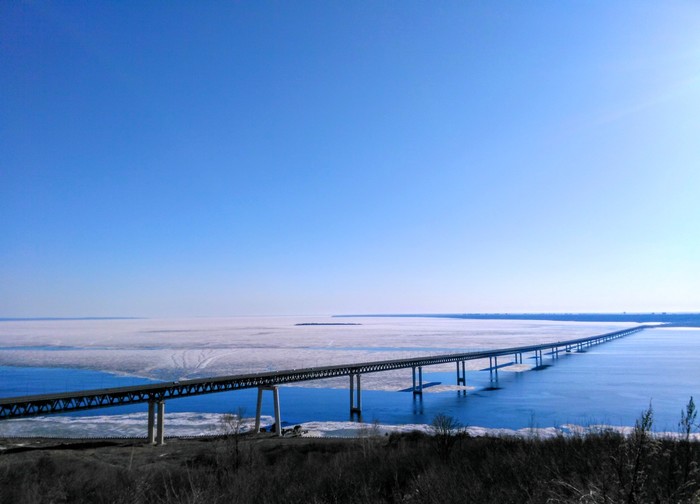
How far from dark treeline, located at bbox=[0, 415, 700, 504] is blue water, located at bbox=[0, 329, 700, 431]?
63.2 feet

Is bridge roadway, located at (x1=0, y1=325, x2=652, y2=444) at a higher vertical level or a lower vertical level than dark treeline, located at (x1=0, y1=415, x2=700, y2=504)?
lower

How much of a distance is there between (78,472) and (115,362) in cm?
6176

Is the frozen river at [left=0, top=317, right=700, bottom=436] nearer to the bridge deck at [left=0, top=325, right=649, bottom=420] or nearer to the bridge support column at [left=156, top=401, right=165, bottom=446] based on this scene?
the bridge deck at [left=0, top=325, right=649, bottom=420]

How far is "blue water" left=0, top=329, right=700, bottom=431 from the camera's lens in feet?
135

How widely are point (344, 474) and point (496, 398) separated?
42.4m

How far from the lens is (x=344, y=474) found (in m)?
17.5

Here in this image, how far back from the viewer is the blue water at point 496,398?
135 ft

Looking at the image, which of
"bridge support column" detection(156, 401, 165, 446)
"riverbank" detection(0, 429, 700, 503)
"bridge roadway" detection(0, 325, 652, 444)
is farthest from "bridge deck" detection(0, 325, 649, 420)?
"riverbank" detection(0, 429, 700, 503)

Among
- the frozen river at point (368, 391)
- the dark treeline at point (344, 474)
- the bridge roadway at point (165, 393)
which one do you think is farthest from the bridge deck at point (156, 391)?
the dark treeline at point (344, 474)

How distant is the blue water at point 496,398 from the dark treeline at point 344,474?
1926cm

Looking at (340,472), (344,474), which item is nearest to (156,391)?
(344,474)

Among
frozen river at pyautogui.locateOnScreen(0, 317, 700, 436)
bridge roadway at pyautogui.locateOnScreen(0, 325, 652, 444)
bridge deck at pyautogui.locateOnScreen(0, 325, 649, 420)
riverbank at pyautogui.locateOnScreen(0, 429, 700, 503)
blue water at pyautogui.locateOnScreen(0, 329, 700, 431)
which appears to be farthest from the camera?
blue water at pyautogui.locateOnScreen(0, 329, 700, 431)

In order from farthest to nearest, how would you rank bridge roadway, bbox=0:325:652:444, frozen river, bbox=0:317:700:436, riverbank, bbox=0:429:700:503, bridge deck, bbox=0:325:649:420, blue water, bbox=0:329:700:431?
1. blue water, bbox=0:329:700:431
2. frozen river, bbox=0:317:700:436
3. bridge roadway, bbox=0:325:652:444
4. bridge deck, bbox=0:325:649:420
5. riverbank, bbox=0:429:700:503

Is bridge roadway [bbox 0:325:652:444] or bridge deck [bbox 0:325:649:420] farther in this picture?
bridge roadway [bbox 0:325:652:444]
